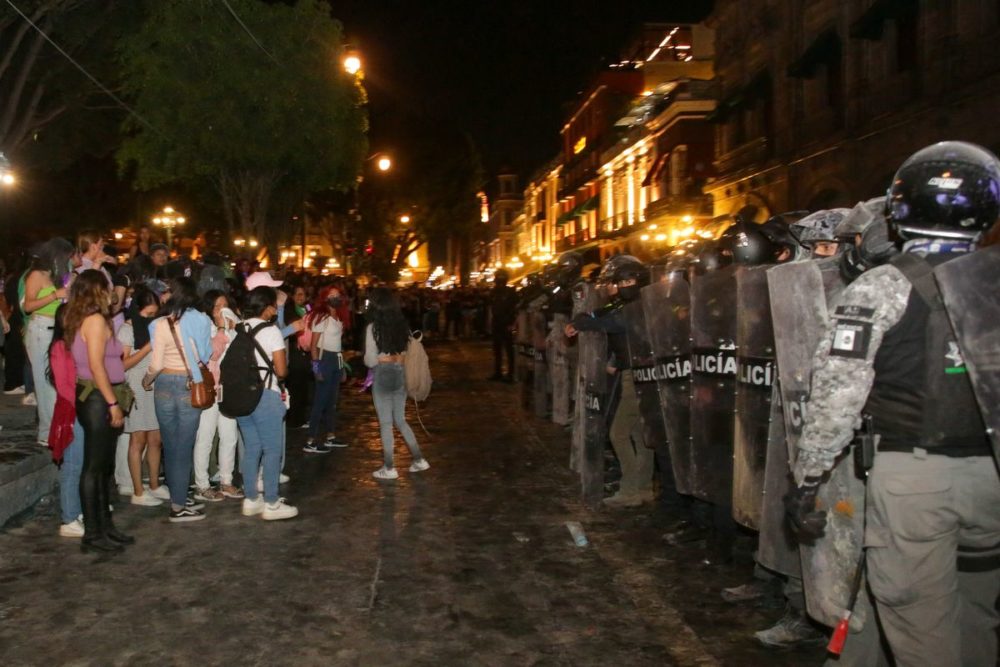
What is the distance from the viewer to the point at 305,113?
22328 mm

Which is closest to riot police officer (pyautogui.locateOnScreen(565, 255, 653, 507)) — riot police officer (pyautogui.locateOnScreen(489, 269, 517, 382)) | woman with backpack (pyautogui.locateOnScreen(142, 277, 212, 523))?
woman with backpack (pyautogui.locateOnScreen(142, 277, 212, 523))

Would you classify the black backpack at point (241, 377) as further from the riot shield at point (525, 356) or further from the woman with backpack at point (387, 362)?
the riot shield at point (525, 356)

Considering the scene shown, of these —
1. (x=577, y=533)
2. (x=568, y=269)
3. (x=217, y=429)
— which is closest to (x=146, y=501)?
(x=217, y=429)

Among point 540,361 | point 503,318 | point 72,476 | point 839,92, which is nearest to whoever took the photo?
point 72,476

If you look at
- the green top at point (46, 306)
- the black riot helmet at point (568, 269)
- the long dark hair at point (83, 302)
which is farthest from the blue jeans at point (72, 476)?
the black riot helmet at point (568, 269)

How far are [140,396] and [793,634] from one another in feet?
17.4

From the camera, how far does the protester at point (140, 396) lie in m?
7.54

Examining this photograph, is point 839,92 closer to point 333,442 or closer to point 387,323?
point 333,442

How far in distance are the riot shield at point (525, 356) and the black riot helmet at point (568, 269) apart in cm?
157

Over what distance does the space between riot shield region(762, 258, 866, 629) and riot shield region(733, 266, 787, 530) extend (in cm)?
45

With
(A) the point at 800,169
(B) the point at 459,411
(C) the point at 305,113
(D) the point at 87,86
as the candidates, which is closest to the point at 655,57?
(A) the point at 800,169

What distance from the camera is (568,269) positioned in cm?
1209

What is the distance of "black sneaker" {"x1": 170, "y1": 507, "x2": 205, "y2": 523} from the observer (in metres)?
7.21

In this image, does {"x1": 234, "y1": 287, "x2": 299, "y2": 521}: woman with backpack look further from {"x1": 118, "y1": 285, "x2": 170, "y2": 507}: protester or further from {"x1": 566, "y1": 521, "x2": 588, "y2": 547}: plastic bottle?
{"x1": 566, "y1": 521, "x2": 588, "y2": 547}: plastic bottle
